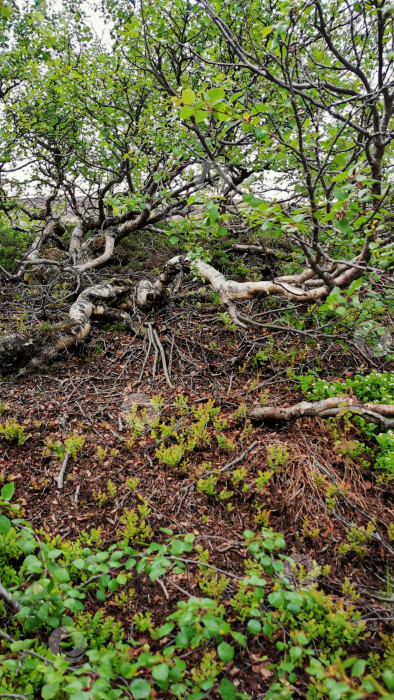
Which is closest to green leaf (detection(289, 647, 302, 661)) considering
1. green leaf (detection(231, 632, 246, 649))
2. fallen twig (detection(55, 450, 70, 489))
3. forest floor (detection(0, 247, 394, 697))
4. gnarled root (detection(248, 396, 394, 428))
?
green leaf (detection(231, 632, 246, 649))

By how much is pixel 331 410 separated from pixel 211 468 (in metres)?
1.42

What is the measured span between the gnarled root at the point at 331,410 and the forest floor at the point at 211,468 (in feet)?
0.40

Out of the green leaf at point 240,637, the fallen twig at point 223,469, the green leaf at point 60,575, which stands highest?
the green leaf at point 60,575

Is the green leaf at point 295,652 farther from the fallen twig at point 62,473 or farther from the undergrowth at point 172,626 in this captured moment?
the fallen twig at point 62,473

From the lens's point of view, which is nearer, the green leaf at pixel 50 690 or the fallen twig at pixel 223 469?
the green leaf at pixel 50 690

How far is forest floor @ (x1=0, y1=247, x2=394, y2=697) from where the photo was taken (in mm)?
2652

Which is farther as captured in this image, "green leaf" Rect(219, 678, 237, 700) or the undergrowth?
the undergrowth

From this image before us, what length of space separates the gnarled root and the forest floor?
4.8 inches

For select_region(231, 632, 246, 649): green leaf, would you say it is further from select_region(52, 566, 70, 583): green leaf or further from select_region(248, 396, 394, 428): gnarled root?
select_region(248, 396, 394, 428): gnarled root

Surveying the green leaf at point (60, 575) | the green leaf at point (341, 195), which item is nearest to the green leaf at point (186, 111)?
the green leaf at point (341, 195)

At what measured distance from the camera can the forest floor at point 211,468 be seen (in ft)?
8.70

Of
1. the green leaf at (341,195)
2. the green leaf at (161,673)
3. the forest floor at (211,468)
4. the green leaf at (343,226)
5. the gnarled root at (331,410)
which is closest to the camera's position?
the green leaf at (161,673)

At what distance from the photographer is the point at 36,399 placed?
15.2 feet

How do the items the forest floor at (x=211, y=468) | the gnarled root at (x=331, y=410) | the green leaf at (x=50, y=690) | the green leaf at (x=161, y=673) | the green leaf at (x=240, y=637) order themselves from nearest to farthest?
the green leaf at (x=50, y=690), the green leaf at (x=161, y=673), the green leaf at (x=240, y=637), the forest floor at (x=211, y=468), the gnarled root at (x=331, y=410)
